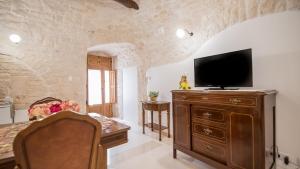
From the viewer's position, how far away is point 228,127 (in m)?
1.97

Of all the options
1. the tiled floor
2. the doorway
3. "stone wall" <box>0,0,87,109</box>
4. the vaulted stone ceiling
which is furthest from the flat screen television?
the doorway

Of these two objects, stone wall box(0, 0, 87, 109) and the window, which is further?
the window

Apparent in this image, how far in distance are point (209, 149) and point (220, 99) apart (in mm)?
716

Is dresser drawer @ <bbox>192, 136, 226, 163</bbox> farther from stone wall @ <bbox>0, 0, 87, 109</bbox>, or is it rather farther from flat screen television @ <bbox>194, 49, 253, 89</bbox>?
stone wall @ <bbox>0, 0, 87, 109</bbox>

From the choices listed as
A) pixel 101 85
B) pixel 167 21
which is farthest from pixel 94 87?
pixel 167 21

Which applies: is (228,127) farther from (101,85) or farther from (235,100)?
(101,85)

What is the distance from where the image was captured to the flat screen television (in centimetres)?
215

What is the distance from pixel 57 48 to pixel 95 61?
195 cm

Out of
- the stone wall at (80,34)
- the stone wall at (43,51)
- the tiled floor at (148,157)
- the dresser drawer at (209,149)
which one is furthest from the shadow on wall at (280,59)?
the stone wall at (43,51)

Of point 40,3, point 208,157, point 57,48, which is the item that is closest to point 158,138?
point 208,157

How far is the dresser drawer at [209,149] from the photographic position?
205 centimetres

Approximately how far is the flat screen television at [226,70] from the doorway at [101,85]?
4.05 meters

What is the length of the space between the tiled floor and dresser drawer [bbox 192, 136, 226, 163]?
279 millimetres

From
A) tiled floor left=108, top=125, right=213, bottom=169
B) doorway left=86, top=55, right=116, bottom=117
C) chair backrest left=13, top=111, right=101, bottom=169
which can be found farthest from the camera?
doorway left=86, top=55, right=116, bottom=117
